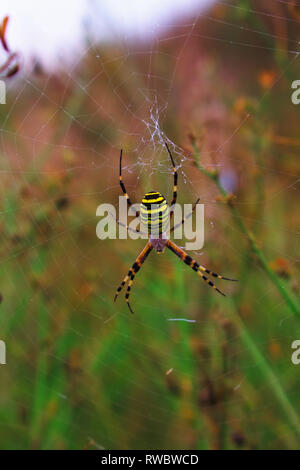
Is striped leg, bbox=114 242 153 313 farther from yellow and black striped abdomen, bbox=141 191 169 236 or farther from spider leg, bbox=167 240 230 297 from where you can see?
yellow and black striped abdomen, bbox=141 191 169 236

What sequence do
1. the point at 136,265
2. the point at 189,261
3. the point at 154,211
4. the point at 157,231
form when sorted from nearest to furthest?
the point at 154,211, the point at 157,231, the point at 189,261, the point at 136,265

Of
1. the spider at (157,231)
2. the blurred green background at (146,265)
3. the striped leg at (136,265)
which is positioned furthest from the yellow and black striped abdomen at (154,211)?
the striped leg at (136,265)

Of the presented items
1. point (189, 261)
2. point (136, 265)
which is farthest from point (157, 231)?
point (136, 265)

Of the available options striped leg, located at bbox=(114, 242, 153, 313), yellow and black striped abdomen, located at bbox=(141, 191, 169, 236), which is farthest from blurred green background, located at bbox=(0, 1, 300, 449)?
yellow and black striped abdomen, located at bbox=(141, 191, 169, 236)

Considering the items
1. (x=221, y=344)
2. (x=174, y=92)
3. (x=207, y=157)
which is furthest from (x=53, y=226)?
(x=174, y=92)

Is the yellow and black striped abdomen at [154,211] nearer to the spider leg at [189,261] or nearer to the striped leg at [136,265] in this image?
the spider leg at [189,261]

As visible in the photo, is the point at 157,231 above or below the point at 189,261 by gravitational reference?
above

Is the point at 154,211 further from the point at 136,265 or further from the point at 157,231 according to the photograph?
the point at 136,265
